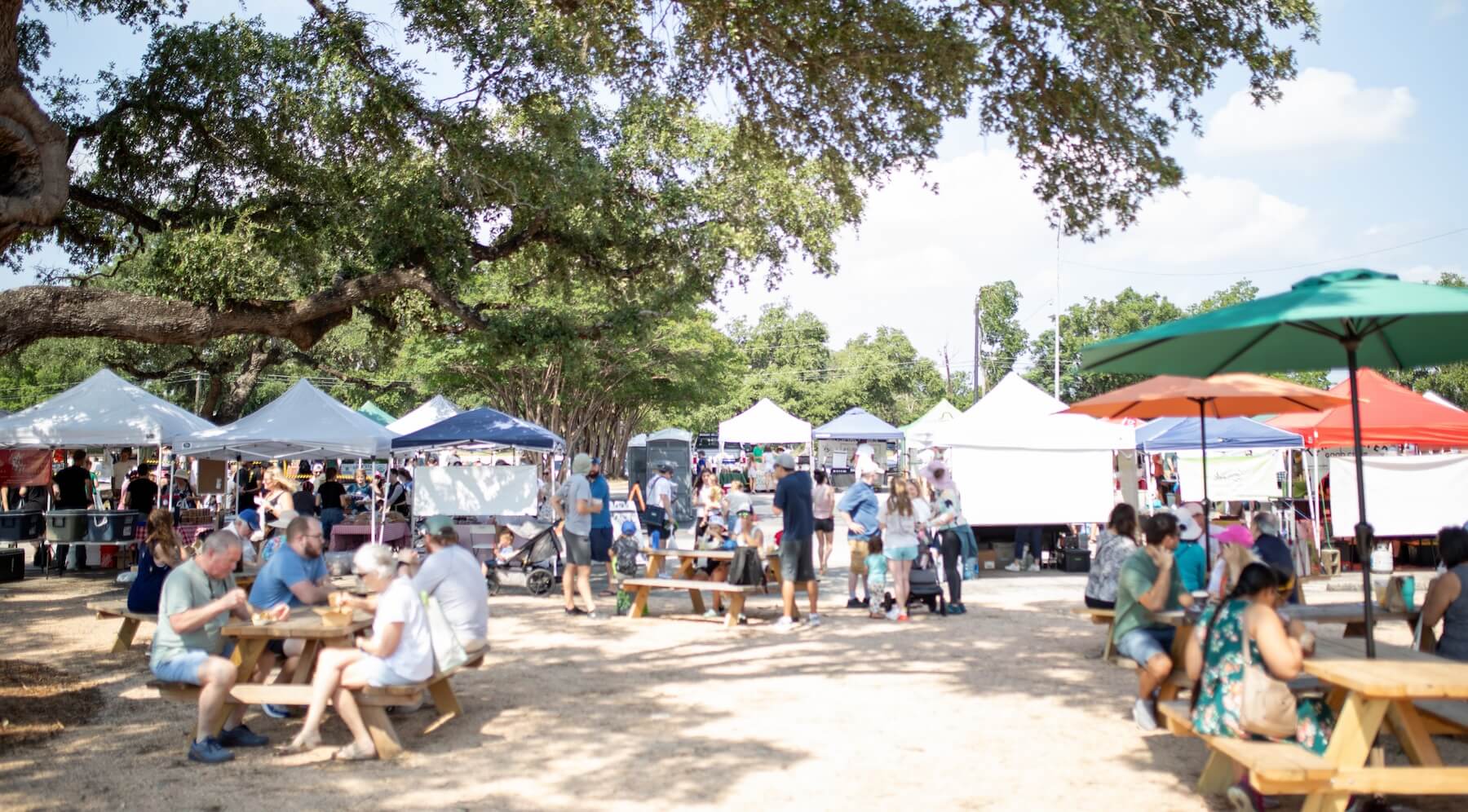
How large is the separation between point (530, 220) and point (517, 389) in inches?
1078

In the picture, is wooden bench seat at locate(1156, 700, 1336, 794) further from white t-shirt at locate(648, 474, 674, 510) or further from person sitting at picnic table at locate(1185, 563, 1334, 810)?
white t-shirt at locate(648, 474, 674, 510)

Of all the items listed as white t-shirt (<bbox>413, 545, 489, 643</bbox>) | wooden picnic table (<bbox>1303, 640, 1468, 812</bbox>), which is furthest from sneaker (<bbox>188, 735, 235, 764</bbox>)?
wooden picnic table (<bbox>1303, 640, 1468, 812</bbox>)

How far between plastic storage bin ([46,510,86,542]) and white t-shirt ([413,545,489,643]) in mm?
10597

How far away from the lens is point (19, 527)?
16297mm

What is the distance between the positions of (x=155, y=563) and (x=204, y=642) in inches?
89.8

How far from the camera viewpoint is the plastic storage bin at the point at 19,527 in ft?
53.3

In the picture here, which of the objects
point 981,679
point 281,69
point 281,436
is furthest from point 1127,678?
point 281,436

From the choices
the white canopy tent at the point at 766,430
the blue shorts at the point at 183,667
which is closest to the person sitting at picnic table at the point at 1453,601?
the blue shorts at the point at 183,667

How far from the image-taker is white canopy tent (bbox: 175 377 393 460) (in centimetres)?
1489

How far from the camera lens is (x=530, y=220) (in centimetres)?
1234

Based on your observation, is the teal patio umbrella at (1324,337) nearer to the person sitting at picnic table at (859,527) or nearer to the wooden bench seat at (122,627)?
the person sitting at picnic table at (859,527)

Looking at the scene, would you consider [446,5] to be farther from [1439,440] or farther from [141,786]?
[1439,440]

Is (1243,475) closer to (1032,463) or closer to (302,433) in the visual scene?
(1032,463)

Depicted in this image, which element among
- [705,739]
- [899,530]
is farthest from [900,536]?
[705,739]
